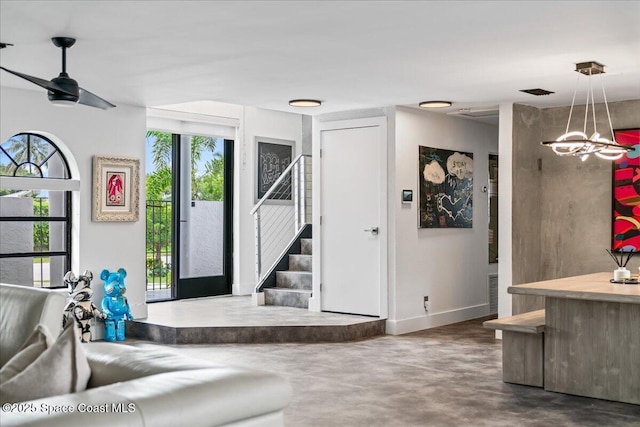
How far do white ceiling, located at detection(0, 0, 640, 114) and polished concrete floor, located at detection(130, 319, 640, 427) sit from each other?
7.12ft

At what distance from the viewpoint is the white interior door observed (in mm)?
7512

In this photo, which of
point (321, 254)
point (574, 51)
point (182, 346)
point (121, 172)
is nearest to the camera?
point (574, 51)

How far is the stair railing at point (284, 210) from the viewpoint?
9.41 m

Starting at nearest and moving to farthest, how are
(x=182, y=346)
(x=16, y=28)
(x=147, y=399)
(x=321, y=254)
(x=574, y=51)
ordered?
(x=147, y=399), (x=16, y=28), (x=574, y=51), (x=182, y=346), (x=321, y=254)

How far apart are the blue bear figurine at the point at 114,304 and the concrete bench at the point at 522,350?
134 inches

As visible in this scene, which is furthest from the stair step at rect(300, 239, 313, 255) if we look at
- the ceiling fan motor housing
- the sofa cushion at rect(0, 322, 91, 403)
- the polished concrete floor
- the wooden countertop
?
the sofa cushion at rect(0, 322, 91, 403)

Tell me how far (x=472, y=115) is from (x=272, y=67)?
339 centimetres

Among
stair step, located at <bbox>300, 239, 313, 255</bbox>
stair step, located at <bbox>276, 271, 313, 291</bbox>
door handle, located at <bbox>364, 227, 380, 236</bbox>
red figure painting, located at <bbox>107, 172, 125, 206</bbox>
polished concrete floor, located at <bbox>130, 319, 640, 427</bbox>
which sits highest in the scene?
red figure painting, located at <bbox>107, 172, 125, 206</bbox>

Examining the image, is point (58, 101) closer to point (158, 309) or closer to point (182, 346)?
point (182, 346)

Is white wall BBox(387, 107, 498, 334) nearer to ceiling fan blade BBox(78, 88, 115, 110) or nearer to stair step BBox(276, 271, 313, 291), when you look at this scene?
stair step BBox(276, 271, 313, 291)

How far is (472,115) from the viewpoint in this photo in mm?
8094

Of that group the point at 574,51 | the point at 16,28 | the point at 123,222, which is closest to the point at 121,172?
the point at 123,222

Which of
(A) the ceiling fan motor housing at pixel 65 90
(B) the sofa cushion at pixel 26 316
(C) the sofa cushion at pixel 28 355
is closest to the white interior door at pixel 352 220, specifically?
(A) the ceiling fan motor housing at pixel 65 90

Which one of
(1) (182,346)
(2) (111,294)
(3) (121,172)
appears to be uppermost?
(3) (121,172)
